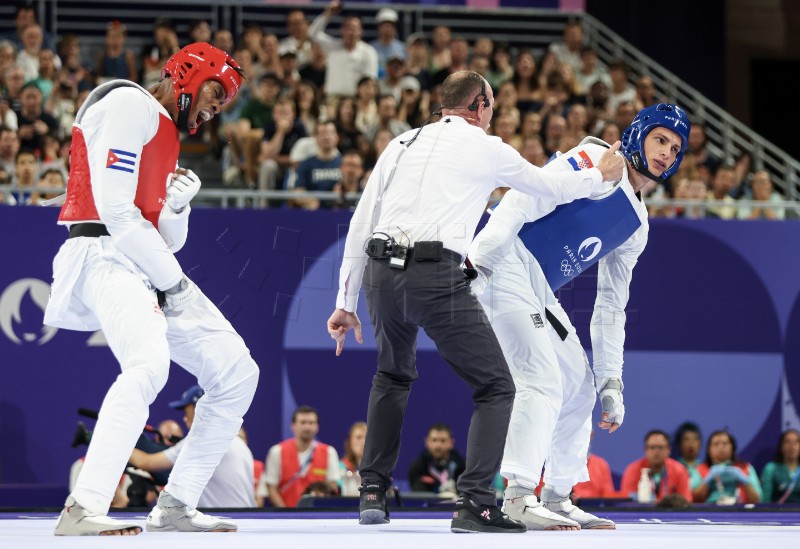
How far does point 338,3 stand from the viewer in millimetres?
13695

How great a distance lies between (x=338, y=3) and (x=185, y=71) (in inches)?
332

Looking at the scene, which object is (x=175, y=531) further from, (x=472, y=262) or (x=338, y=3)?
(x=338, y=3)

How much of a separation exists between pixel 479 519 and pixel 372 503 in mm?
579

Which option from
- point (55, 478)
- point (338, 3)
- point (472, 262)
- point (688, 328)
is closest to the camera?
point (472, 262)

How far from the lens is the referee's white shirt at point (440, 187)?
530cm

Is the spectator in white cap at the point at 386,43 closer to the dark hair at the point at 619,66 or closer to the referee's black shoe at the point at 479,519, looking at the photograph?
the dark hair at the point at 619,66

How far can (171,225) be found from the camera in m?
5.45

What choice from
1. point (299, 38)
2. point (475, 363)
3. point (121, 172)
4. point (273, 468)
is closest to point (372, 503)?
point (475, 363)

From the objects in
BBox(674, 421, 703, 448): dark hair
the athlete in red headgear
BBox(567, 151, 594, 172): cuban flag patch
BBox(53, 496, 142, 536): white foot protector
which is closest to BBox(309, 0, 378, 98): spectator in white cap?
BBox(674, 421, 703, 448): dark hair

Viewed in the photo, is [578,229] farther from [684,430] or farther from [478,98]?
[684,430]

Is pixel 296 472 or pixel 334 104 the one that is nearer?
pixel 296 472

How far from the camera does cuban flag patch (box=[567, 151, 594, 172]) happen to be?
589 centimetres

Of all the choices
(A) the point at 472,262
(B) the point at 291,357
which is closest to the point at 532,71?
(B) the point at 291,357

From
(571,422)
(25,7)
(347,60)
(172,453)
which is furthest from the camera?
(25,7)
